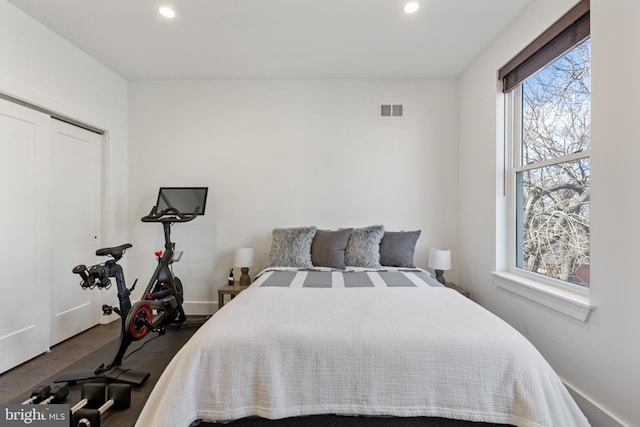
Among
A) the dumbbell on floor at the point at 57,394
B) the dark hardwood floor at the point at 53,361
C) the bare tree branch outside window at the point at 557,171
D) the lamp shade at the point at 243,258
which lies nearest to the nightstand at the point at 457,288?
the bare tree branch outside window at the point at 557,171

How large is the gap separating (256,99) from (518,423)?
11.3ft

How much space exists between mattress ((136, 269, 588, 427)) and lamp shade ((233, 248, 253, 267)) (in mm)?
1634

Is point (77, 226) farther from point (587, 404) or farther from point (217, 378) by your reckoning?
point (587, 404)

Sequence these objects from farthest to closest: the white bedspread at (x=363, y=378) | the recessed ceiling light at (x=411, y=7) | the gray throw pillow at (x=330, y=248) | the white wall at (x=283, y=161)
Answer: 1. the white wall at (x=283, y=161)
2. the gray throw pillow at (x=330, y=248)
3. the recessed ceiling light at (x=411, y=7)
4. the white bedspread at (x=363, y=378)

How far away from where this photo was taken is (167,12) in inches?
85.3

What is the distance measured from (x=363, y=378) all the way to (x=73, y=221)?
313 cm

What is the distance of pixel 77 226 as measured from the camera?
2781 mm

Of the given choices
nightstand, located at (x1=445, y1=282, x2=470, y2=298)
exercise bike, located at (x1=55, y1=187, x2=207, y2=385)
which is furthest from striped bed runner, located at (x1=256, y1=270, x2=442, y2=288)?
exercise bike, located at (x1=55, y1=187, x2=207, y2=385)

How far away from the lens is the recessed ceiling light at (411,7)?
2.06 m

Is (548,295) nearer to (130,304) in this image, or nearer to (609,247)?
(609,247)

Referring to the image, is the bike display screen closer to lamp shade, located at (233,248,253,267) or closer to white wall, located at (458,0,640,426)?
lamp shade, located at (233,248,253,267)

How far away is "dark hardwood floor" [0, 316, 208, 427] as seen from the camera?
1.77 m

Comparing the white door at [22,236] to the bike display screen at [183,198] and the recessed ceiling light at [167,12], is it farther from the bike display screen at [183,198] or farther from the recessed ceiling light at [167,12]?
the recessed ceiling light at [167,12]

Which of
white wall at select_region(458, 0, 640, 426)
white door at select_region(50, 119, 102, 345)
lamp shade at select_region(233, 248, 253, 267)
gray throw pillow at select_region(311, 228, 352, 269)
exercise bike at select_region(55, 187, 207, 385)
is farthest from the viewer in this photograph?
lamp shade at select_region(233, 248, 253, 267)
